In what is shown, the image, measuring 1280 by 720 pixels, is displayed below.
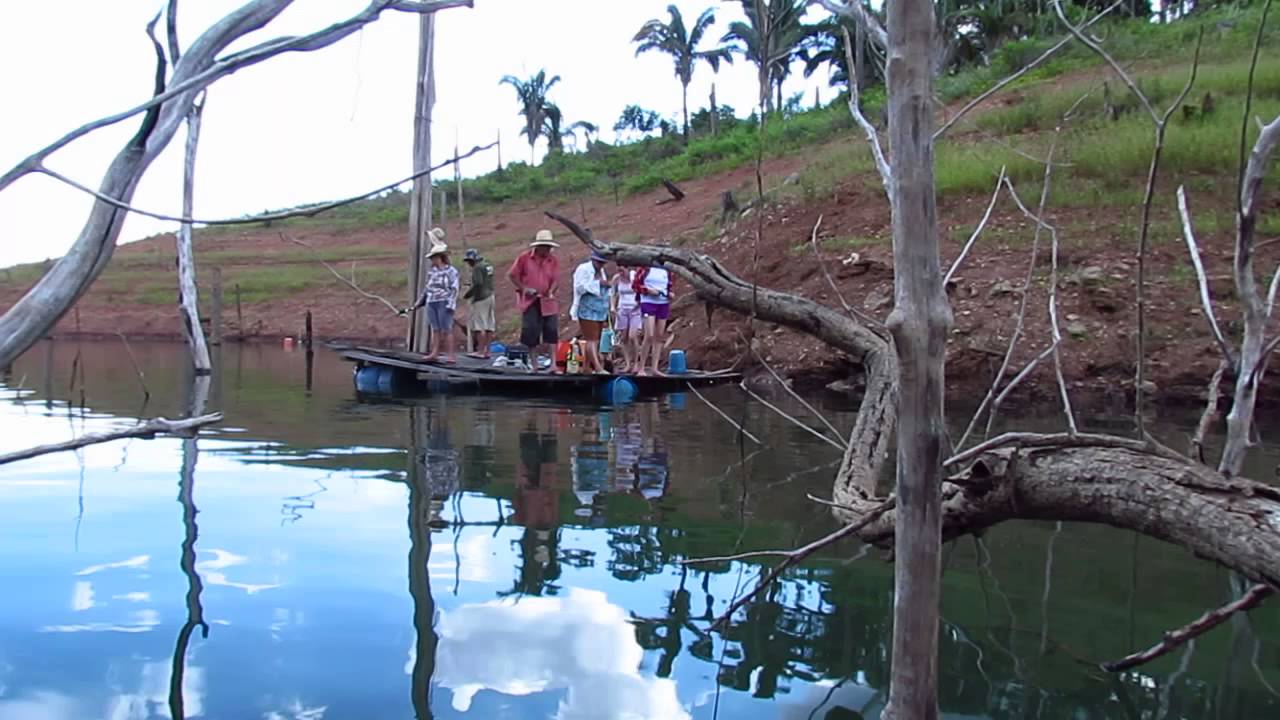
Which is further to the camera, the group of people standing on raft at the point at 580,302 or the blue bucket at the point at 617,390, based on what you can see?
the group of people standing on raft at the point at 580,302

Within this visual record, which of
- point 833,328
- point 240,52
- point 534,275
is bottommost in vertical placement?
point 833,328

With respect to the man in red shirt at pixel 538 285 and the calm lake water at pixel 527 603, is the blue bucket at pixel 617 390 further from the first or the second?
the calm lake water at pixel 527 603

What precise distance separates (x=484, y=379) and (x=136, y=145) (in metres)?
11.1

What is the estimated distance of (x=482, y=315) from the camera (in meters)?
16.2

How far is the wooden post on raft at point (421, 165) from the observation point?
49.3 feet

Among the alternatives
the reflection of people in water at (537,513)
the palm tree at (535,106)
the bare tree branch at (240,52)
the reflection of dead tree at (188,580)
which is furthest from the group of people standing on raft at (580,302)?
the palm tree at (535,106)

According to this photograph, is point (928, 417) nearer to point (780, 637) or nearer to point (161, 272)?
point (780, 637)

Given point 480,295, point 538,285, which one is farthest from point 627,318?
point 480,295

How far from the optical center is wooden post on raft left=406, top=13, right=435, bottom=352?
1504cm

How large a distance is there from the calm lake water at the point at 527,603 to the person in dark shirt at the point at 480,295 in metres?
6.69

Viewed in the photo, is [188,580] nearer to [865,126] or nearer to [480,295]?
[865,126]

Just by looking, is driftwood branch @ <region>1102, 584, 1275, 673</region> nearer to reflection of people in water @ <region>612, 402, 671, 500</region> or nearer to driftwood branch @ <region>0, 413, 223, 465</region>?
driftwood branch @ <region>0, 413, 223, 465</region>

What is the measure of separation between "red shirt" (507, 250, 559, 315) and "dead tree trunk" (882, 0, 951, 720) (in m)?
10.8

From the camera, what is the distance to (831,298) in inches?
642
